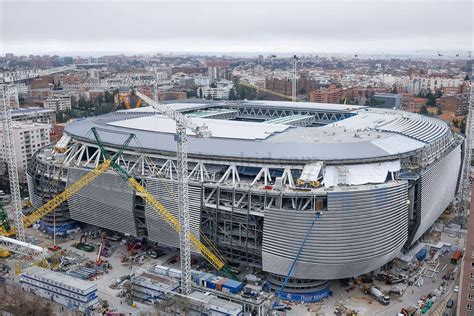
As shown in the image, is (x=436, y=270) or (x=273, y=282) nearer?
(x=273, y=282)

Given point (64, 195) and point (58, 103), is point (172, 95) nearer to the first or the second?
point (58, 103)

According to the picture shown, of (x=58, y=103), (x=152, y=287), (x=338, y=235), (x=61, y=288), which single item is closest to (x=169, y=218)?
(x=152, y=287)

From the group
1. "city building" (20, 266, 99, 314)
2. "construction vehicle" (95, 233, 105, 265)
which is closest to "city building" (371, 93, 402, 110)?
"construction vehicle" (95, 233, 105, 265)

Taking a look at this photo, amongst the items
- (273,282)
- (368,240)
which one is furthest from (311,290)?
(368,240)

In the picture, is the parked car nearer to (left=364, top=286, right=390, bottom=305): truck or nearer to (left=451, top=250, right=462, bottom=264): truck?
(left=364, top=286, right=390, bottom=305): truck

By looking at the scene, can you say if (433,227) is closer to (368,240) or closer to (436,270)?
(436,270)
